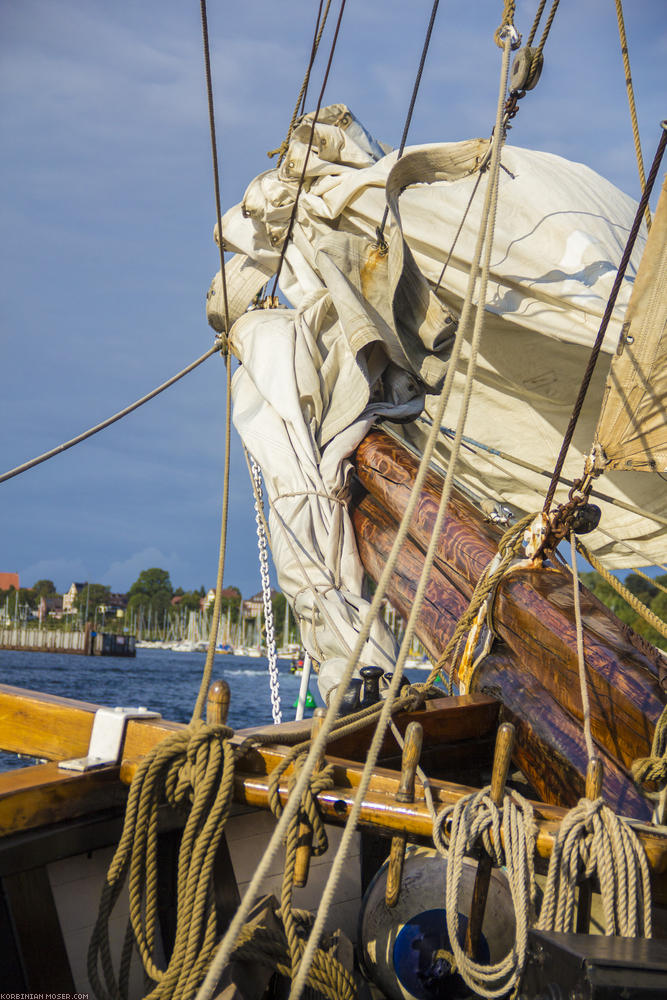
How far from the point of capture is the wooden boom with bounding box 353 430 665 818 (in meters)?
2.55

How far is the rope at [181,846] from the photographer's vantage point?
5.84 ft

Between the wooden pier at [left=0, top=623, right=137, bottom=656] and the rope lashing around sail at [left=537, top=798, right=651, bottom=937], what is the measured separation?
6516 cm

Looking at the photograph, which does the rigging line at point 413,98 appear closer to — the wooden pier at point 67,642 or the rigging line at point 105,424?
the rigging line at point 105,424

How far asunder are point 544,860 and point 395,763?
897mm

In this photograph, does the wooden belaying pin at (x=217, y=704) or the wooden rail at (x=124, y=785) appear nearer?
the wooden rail at (x=124, y=785)

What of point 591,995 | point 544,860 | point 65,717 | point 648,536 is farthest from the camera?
point 648,536

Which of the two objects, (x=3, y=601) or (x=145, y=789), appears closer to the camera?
(x=145, y=789)

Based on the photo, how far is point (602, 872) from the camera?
169 centimetres

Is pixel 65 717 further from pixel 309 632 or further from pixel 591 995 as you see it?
pixel 309 632

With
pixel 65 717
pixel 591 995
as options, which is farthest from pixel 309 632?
pixel 591 995

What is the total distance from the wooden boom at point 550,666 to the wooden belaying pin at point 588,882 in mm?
606

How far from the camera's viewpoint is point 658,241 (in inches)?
118

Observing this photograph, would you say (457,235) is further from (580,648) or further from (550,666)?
(580,648)

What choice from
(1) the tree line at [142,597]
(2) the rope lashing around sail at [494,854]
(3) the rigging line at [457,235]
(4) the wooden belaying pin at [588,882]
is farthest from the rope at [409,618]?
(1) the tree line at [142,597]
